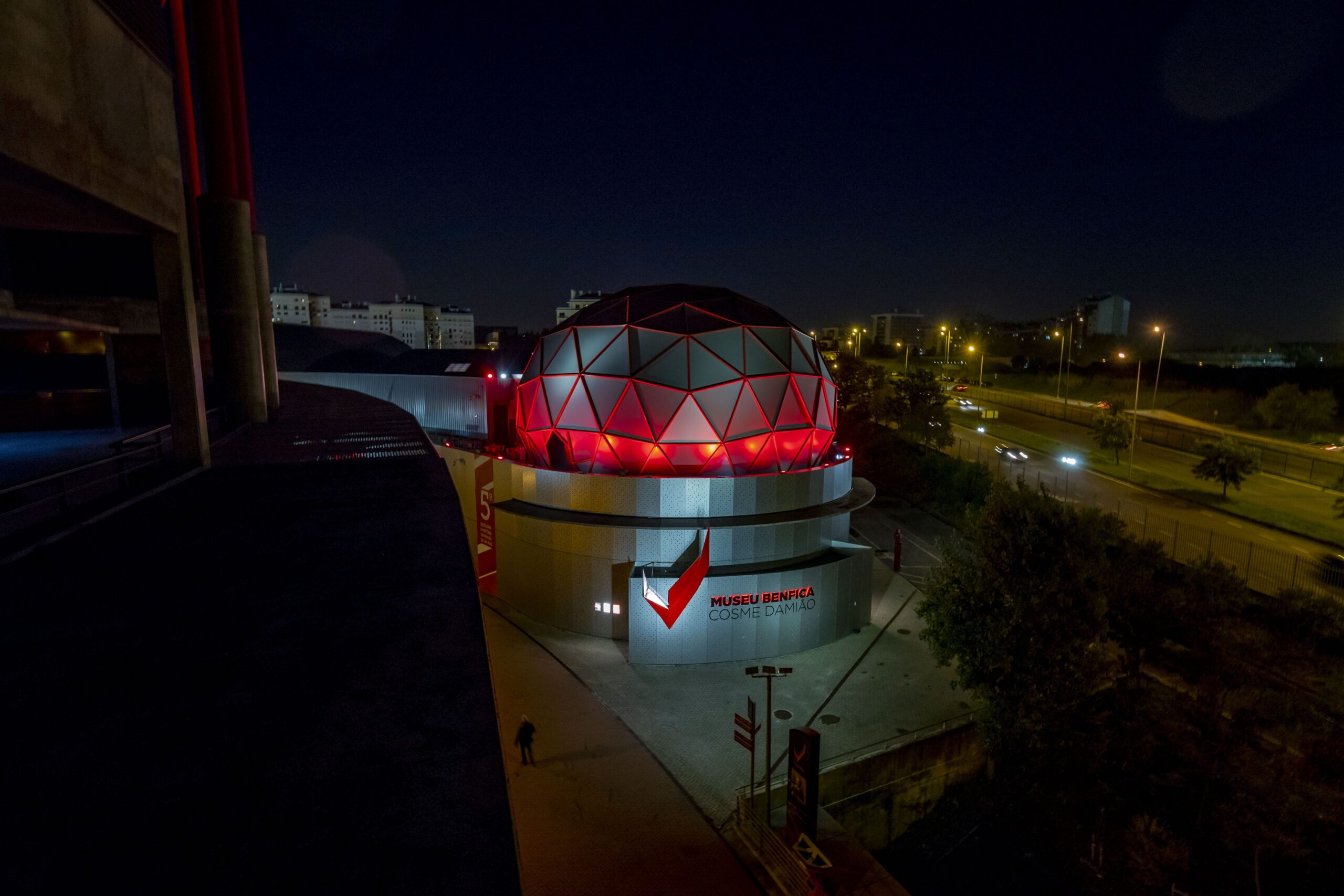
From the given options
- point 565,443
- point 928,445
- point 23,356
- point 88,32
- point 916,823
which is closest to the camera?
point 88,32

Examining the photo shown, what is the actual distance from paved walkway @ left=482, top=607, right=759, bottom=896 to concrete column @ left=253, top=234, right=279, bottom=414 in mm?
18880

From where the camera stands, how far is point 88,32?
7242 millimetres

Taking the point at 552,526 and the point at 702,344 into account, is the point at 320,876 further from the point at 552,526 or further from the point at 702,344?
the point at 702,344

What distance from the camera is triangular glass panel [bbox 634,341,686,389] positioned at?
65.6ft

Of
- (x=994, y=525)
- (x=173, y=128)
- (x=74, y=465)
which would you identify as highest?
(x=173, y=128)

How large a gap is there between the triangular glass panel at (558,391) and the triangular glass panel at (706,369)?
13.2ft

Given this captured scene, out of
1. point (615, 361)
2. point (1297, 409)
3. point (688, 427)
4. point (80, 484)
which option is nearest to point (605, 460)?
point (688, 427)

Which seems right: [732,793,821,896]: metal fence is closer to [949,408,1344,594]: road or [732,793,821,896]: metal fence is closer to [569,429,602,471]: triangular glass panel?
[569,429,602,471]: triangular glass panel

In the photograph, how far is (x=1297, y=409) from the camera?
41750 millimetres

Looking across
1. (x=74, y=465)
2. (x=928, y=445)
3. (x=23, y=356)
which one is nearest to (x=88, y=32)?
(x=74, y=465)

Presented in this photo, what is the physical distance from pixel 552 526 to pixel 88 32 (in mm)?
14814

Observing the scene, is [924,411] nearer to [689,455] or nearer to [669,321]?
[669,321]

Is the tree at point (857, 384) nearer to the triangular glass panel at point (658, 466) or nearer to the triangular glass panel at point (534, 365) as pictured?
the triangular glass panel at point (534, 365)

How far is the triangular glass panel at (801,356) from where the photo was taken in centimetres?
2191
